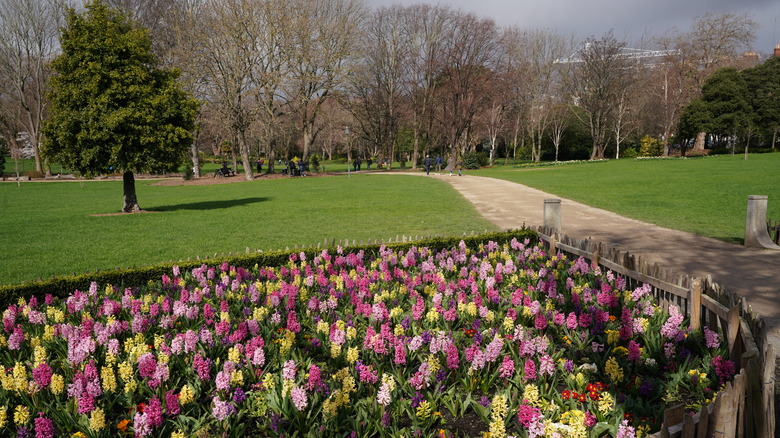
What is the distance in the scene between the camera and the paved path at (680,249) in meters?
6.25

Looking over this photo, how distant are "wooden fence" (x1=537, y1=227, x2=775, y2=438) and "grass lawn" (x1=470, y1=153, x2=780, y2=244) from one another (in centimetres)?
611

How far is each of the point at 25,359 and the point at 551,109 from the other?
177ft

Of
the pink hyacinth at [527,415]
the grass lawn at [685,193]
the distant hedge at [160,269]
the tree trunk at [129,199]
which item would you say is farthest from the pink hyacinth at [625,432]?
the tree trunk at [129,199]

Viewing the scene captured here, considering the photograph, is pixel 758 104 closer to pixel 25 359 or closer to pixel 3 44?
pixel 25 359

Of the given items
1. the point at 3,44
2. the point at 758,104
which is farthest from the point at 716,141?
the point at 3,44

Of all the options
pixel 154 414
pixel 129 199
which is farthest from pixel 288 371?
pixel 129 199

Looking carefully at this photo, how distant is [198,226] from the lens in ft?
44.2

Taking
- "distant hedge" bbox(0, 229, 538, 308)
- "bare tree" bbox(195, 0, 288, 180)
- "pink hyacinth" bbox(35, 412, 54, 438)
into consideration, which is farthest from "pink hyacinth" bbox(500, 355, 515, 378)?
"bare tree" bbox(195, 0, 288, 180)

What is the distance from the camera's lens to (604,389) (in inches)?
137

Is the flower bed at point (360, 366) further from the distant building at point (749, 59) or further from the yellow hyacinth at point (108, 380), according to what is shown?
the distant building at point (749, 59)

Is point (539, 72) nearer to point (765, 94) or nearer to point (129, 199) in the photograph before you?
point (765, 94)

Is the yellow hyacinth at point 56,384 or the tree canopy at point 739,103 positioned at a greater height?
the tree canopy at point 739,103

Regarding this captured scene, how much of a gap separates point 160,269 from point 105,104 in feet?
36.5

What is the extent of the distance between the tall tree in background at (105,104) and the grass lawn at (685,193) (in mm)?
15007
